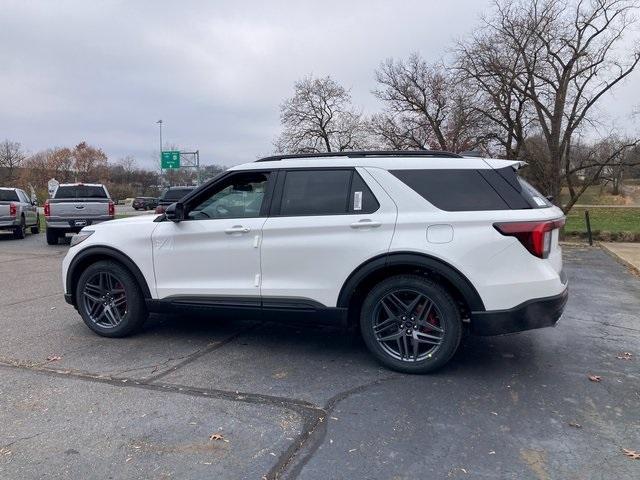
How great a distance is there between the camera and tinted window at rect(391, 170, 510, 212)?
4.21 meters

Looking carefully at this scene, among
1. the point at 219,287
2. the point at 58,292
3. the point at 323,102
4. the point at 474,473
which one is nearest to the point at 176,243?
the point at 219,287

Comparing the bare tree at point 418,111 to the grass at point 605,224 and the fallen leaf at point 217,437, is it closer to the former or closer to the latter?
the grass at point 605,224

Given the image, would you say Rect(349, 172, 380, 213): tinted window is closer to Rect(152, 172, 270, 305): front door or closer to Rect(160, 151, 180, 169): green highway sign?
Rect(152, 172, 270, 305): front door

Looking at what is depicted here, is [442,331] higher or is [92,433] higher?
[442,331]

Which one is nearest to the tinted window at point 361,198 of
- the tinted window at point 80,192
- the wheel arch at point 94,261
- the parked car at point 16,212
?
the wheel arch at point 94,261

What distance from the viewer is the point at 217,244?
16.1 feet

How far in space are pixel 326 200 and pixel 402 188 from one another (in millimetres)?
677

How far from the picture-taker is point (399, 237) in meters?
4.29

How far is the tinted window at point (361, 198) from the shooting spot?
448 centimetres

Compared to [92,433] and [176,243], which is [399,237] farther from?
[92,433]

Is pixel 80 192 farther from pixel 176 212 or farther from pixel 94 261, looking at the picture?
Result: pixel 176 212

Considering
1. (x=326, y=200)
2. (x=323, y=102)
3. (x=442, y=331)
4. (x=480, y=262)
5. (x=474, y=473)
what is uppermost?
(x=323, y=102)

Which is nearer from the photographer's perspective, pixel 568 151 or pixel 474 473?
pixel 474 473

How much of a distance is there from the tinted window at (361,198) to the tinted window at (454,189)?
0.98 feet
